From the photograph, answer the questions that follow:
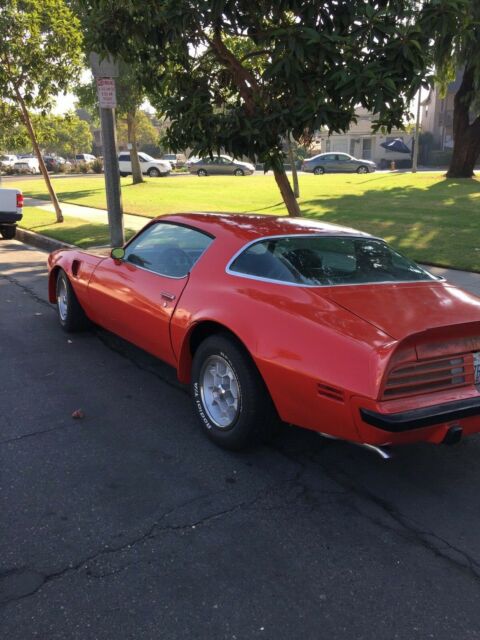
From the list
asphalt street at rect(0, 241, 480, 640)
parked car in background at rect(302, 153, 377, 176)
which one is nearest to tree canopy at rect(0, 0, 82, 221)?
asphalt street at rect(0, 241, 480, 640)

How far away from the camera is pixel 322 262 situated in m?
3.90

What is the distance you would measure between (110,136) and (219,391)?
292 inches

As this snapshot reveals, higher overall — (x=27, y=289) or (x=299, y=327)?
(x=299, y=327)

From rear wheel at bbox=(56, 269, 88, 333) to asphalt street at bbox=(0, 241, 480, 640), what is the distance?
155cm

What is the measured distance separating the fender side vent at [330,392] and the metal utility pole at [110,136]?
7.91 m

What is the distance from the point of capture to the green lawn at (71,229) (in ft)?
38.9

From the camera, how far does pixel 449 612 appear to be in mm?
2365

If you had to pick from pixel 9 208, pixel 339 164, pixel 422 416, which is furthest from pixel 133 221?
pixel 339 164

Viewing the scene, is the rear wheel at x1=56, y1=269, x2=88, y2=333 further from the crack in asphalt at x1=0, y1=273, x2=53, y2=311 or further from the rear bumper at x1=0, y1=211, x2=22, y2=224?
the rear bumper at x1=0, y1=211, x2=22, y2=224

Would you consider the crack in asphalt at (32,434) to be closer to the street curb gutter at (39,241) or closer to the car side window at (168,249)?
the car side window at (168,249)

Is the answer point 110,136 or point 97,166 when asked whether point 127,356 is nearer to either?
point 110,136

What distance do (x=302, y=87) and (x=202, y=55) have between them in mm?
1873

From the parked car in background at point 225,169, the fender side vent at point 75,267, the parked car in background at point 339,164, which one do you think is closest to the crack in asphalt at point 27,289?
the fender side vent at point 75,267

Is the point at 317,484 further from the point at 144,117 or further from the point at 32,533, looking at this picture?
the point at 144,117
